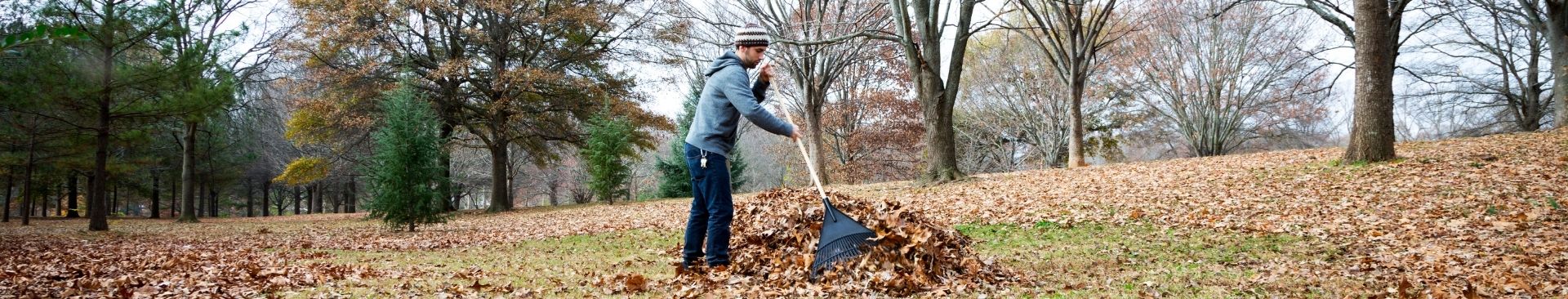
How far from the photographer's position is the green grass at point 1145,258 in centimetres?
430

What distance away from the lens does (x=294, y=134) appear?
22781 mm

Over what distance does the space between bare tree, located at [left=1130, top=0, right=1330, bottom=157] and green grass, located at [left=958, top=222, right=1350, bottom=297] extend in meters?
16.1

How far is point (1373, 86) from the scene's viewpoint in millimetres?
9875

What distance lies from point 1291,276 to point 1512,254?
207cm

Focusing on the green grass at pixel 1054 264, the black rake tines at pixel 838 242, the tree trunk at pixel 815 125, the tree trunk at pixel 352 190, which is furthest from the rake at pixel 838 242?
the tree trunk at pixel 352 190

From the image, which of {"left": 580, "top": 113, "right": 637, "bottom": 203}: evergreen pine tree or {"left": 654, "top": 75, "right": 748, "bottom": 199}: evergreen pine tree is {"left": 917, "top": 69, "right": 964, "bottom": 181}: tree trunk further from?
{"left": 654, "top": 75, "right": 748, "bottom": 199}: evergreen pine tree

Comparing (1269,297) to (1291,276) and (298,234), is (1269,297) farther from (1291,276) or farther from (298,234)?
(298,234)

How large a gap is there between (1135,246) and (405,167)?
40.6ft

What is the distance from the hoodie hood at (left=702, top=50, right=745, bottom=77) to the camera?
476 centimetres

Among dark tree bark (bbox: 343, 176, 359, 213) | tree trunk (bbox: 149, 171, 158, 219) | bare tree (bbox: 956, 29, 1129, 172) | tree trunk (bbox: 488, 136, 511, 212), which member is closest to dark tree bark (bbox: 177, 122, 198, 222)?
A: tree trunk (bbox: 488, 136, 511, 212)

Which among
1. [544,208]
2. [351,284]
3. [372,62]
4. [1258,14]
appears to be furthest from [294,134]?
[1258,14]

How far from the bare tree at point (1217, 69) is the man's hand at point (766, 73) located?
19.5 metres

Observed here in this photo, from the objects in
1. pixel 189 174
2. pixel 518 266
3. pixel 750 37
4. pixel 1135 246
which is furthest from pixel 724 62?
pixel 189 174

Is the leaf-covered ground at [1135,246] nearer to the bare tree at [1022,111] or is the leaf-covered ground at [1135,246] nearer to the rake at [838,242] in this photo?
the rake at [838,242]
